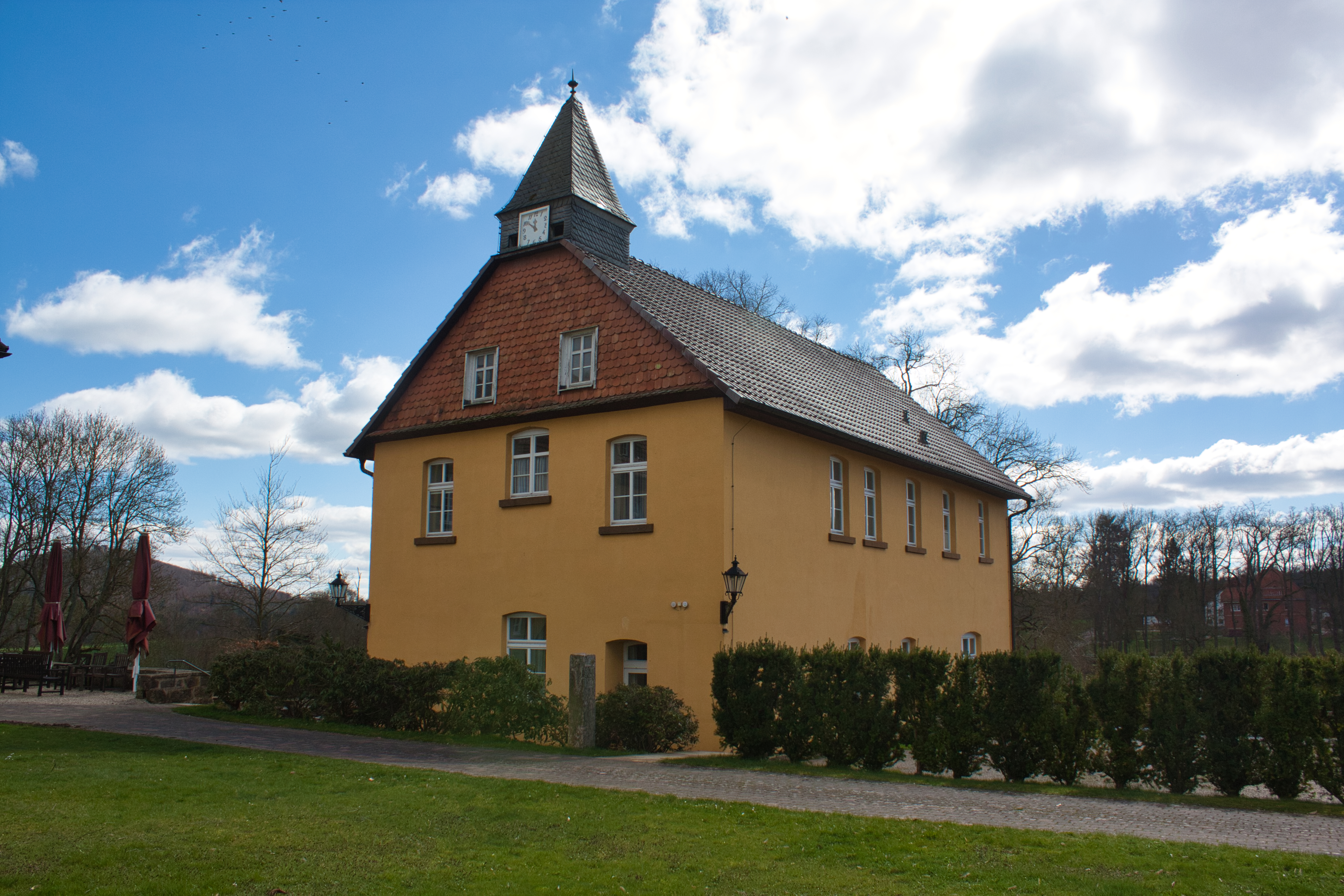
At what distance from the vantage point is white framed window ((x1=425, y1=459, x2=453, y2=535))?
19406 millimetres

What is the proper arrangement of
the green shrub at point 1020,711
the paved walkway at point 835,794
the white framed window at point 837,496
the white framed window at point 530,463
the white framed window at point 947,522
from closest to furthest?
the paved walkway at point 835,794 → the green shrub at point 1020,711 → the white framed window at point 530,463 → the white framed window at point 837,496 → the white framed window at point 947,522

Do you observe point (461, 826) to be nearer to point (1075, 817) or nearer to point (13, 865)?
point (13, 865)

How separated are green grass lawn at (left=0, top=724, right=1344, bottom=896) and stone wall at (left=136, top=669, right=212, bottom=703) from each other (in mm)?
10607

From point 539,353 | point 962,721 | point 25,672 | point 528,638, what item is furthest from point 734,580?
point 25,672

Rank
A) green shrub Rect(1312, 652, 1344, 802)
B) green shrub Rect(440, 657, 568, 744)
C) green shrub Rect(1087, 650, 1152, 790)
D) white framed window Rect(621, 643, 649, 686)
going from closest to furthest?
green shrub Rect(1312, 652, 1344, 802) < green shrub Rect(1087, 650, 1152, 790) < green shrub Rect(440, 657, 568, 744) < white framed window Rect(621, 643, 649, 686)

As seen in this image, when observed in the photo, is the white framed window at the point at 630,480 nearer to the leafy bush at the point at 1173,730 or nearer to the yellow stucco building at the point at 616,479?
the yellow stucco building at the point at 616,479

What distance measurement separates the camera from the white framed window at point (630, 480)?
16422 mm

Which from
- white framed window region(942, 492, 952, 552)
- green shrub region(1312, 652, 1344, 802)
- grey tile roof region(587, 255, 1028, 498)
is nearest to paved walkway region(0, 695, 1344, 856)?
green shrub region(1312, 652, 1344, 802)

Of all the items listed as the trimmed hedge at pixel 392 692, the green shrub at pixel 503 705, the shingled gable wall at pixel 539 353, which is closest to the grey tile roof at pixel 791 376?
the shingled gable wall at pixel 539 353

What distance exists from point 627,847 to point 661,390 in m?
9.66

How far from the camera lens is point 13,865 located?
6.34 meters

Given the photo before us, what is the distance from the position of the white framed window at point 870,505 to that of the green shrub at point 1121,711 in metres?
8.74

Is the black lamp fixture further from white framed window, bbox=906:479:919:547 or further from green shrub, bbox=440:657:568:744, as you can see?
white framed window, bbox=906:479:919:547

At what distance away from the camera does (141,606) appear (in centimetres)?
1895
